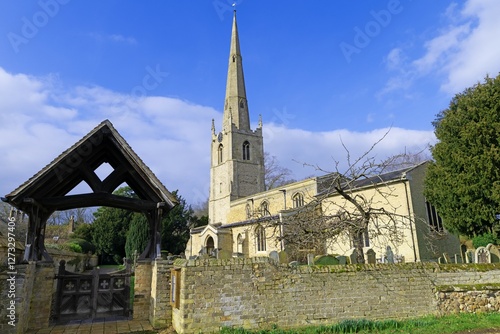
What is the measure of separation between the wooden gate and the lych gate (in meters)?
0.21

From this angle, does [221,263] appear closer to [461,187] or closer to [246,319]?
[246,319]

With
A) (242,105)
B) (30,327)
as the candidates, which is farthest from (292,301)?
(242,105)

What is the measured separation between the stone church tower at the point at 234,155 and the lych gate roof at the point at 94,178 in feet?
122

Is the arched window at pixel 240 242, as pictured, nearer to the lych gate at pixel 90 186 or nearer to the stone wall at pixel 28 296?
the lych gate at pixel 90 186

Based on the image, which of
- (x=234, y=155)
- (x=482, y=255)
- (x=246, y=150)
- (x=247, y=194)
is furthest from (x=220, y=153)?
(x=482, y=255)

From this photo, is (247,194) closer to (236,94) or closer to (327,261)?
(236,94)

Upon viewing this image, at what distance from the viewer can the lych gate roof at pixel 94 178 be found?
795 centimetres

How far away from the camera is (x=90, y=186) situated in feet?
28.0

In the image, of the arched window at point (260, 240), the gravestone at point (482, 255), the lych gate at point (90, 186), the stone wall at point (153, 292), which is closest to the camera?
the lych gate at point (90, 186)

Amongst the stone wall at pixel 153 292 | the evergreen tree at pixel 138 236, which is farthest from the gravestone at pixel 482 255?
the evergreen tree at pixel 138 236

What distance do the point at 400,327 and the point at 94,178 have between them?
342 inches

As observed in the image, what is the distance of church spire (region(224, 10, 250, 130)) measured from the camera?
4947 cm

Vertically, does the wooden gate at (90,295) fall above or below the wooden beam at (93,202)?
below

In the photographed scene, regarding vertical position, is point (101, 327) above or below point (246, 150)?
below
